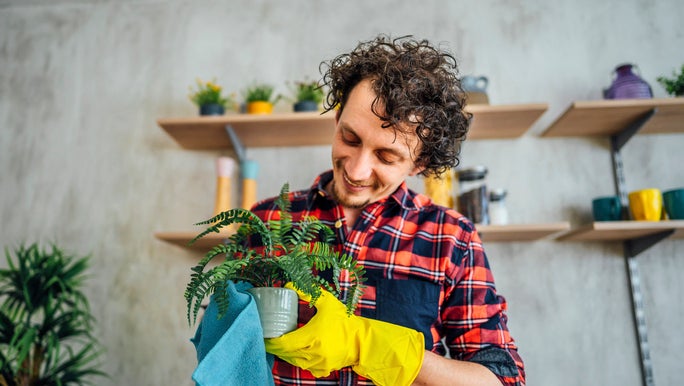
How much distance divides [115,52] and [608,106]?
235cm

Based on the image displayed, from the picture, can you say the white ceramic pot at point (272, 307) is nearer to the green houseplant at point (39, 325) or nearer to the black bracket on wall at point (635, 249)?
the green houseplant at point (39, 325)

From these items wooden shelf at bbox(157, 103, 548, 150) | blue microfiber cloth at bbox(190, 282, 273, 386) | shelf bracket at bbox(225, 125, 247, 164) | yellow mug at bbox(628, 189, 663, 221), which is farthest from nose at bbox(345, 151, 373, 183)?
yellow mug at bbox(628, 189, 663, 221)

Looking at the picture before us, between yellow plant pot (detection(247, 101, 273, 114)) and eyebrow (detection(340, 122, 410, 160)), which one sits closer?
eyebrow (detection(340, 122, 410, 160))

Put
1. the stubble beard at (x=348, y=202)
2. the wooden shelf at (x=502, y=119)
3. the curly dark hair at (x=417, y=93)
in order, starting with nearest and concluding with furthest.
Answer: the curly dark hair at (x=417, y=93)
the stubble beard at (x=348, y=202)
the wooden shelf at (x=502, y=119)

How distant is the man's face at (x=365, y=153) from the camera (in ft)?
3.72

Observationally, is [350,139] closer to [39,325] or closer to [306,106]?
[306,106]

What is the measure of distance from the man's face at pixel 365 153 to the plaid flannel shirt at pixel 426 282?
0.09 metres

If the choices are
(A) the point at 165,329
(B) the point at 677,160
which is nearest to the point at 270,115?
(A) the point at 165,329

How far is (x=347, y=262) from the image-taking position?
91 cm

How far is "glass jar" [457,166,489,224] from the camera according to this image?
2.01 m

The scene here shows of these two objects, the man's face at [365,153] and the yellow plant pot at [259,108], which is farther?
the yellow plant pot at [259,108]

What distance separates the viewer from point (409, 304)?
1.19 metres

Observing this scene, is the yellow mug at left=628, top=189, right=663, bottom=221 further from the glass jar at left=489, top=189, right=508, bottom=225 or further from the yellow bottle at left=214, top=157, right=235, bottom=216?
the yellow bottle at left=214, top=157, right=235, bottom=216

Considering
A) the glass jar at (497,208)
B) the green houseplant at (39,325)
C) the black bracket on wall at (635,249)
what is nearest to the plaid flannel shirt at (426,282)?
the glass jar at (497,208)
